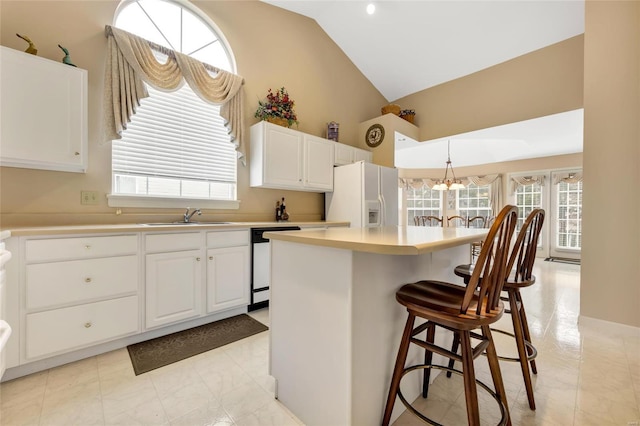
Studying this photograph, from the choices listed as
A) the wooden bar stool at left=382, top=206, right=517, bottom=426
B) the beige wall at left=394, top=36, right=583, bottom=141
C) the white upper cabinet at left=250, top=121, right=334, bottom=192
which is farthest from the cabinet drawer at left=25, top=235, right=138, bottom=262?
the beige wall at left=394, top=36, right=583, bottom=141

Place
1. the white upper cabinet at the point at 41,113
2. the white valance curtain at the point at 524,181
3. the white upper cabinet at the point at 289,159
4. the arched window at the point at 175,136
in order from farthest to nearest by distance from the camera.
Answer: the white valance curtain at the point at 524,181
the white upper cabinet at the point at 289,159
the arched window at the point at 175,136
the white upper cabinet at the point at 41,113

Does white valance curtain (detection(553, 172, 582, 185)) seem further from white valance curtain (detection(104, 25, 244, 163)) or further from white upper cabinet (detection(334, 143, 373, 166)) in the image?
white valance curtain (detection(104, 25, 244, 163))

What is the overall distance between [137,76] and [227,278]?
78.8 inches

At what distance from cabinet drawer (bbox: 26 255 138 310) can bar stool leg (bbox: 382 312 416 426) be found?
1.89m

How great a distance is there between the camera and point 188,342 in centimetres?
211

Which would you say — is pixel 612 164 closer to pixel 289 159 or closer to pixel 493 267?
pixel 493 267

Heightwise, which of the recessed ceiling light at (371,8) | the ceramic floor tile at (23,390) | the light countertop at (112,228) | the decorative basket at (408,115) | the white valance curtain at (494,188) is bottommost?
the ceramic floor tile at (23,390)

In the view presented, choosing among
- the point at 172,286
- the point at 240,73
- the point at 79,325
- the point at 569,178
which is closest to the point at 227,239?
the point at 172,286

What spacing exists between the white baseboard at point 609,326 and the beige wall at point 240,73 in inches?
124

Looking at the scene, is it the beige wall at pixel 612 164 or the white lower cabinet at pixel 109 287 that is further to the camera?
the beige wall at pixel 612 164

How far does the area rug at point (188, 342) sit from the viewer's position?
1848mm

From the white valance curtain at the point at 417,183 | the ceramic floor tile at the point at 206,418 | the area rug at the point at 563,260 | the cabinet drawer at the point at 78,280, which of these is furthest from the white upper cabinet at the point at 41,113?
the area rug at the point at 563,260

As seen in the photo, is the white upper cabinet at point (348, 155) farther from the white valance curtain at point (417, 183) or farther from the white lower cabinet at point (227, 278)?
the white valance curtain at point (417, 183)

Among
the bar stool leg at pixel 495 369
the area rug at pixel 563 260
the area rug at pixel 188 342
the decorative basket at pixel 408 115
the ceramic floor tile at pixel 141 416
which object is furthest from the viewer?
the area rug at pixel 563 260
